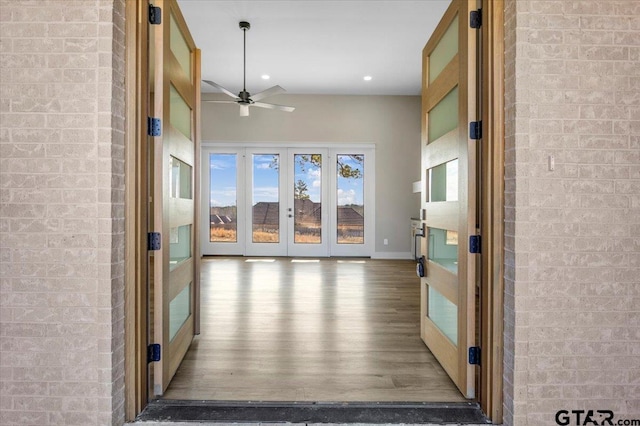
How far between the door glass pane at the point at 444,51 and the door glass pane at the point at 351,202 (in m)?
5.15

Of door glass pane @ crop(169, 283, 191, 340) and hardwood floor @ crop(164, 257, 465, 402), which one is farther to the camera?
door glass pane @ crop(169, 283, 191, 340)

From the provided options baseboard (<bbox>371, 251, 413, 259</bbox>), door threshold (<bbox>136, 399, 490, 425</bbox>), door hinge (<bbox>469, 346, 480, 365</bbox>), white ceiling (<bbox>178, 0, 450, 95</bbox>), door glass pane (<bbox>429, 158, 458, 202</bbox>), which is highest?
white ceiling (<bbox>178, 0, 450, 95</bbox>)

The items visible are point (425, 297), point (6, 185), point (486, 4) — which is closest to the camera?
point (6, 185)

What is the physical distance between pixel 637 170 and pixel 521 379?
42.4 inches

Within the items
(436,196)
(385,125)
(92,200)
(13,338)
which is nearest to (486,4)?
(436,196)

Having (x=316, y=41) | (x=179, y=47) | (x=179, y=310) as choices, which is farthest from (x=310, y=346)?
(x=316, y=41)

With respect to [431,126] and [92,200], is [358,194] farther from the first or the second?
[92,200]

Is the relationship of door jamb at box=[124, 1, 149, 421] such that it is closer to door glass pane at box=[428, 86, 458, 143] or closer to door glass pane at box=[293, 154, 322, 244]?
door glass pane at box=[428, 86, 458, 143]

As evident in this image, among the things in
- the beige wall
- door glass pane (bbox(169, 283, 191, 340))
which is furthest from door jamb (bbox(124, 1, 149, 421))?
the beige wall

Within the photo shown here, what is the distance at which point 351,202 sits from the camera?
27.0 ft

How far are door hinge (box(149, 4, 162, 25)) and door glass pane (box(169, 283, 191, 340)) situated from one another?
1.57m

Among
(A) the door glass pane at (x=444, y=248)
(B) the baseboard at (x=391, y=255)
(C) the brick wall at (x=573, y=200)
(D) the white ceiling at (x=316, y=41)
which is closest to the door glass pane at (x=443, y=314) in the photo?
(A) the door glass pane at (x=444, y=248)

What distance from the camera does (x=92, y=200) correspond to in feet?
6.04

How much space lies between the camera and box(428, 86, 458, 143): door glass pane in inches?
98.6
